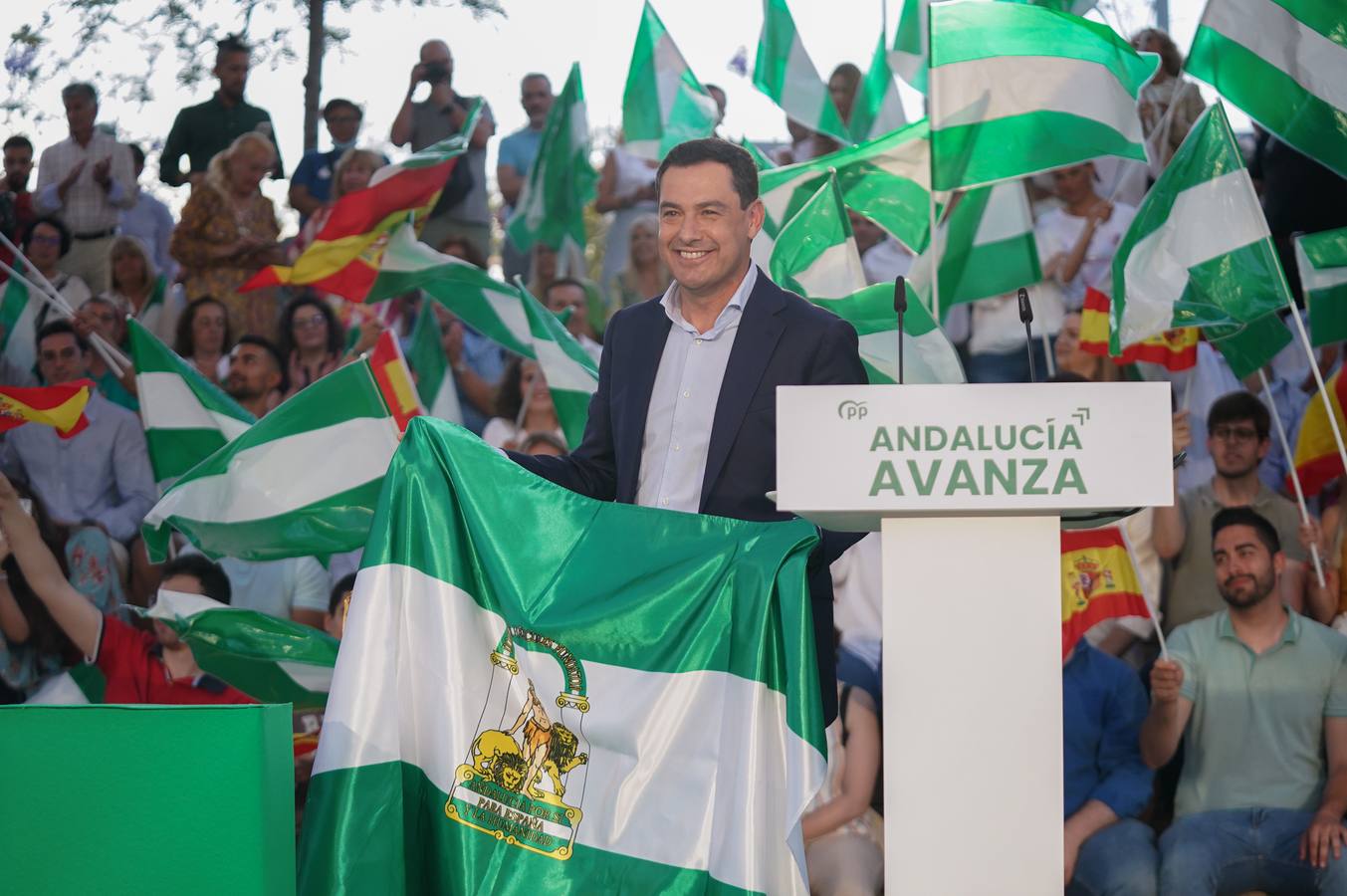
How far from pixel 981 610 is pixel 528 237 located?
22.3 ft

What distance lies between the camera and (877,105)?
10.2m

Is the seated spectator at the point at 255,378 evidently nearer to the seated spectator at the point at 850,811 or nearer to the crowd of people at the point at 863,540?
the crowd of people at the point at 863,540

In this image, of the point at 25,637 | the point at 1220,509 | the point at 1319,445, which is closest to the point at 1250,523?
the point at 1220,509

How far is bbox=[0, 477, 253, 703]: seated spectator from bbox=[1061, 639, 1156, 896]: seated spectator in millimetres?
3268

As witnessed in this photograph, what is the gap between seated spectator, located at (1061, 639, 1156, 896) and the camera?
6.15m

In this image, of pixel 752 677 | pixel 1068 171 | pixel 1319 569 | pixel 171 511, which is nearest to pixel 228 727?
pixel 752 677

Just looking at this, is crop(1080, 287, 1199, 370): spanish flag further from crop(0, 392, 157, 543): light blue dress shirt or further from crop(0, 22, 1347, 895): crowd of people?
crop(0, 392, 157, 543): light blue dress shirt

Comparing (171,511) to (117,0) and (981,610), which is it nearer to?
(981,610)

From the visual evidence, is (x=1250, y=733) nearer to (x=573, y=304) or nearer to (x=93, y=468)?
(x=573, y=304)

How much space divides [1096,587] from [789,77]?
3.62 meters

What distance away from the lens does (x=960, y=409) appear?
3279 millimetres

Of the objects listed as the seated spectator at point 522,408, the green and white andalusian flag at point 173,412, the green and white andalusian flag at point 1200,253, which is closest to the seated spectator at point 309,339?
the seated spectator at point 522,408

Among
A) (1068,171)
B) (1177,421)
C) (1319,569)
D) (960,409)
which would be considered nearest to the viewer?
(960,409)

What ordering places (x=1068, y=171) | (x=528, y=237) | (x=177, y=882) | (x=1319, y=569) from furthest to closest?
1. (x=528, y=237)
2. (x=1068, y=171)
3. (x=1319, y=569)
4. (x=177, y=882)
